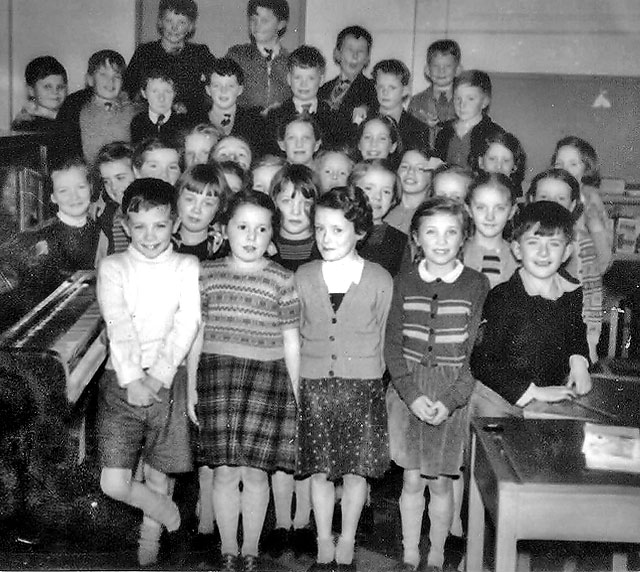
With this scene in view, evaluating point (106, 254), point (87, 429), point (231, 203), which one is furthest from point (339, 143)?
point (87, 429)

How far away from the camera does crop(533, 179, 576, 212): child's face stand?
261 cm

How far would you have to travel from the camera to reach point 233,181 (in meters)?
2.55

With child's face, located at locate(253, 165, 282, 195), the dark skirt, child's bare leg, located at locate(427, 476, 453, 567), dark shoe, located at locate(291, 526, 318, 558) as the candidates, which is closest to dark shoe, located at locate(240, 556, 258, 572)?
dark shoe, located at locate(291, 526, 318, 558)

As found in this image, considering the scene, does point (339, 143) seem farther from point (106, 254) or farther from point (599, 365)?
point (599, 365)

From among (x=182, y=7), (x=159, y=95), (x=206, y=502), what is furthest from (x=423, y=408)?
(x=182, y=7)

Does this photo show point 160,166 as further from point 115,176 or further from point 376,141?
point 376,141

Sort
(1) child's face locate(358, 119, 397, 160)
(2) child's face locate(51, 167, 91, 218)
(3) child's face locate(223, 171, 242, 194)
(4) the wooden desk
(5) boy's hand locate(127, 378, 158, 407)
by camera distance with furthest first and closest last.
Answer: (1) child's face locate(358, 119, 397, 160), (2) child's face locate(51, 167, 91, 218), (3) child's face locate(223, 171, 242, 194), (5) boy's hand locate(127, 378, 158, 407), (4) the wooden desk

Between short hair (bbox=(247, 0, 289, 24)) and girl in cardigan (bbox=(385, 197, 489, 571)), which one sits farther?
short hair (bbox=(247, 0, 289, 24))

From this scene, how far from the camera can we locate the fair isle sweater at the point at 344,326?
2225 millimetres

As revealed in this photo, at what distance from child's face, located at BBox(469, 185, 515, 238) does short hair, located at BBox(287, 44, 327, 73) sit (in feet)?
2.34

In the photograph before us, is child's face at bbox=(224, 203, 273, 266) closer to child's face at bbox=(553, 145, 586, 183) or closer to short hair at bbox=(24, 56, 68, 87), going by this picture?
short hair at bbox=(24, 56, 68, 87)

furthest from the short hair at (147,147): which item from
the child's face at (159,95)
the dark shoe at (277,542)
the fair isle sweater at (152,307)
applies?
the dark shoe at (277,542)

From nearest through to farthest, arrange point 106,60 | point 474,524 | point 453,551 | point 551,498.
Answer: point 551,498 < point 474,524 < point 453,551 < point 106,60

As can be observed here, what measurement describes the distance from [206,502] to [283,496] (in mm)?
244
